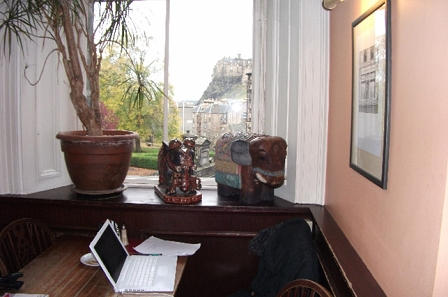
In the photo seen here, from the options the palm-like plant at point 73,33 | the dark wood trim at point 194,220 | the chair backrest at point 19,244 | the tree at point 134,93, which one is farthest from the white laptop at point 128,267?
the tree at point 134,93

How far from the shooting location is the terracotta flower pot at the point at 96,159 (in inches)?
93.4

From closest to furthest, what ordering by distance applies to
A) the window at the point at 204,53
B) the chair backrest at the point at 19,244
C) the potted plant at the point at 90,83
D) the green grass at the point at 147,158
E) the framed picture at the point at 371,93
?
the framed picture at the point at 371,93, the chair backrest at the point at 19,244, the potted plant at the point at 90,83, the window at the point at 204,53, the green grass at the point at 147,158

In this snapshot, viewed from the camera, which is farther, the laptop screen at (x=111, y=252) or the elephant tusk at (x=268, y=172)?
the elephant tusk at (x=268, y=172)

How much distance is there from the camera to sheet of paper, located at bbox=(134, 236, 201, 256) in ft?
6.74

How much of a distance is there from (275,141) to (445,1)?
1355 mm

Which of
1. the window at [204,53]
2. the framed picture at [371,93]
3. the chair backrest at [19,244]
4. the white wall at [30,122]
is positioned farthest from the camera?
the window at [204,53]

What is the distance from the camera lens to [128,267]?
1.85 meters

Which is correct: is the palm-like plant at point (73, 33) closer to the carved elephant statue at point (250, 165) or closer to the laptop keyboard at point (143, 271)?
the carved elephant statue at point (250, 165)

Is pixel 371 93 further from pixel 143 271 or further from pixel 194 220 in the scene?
pixel 194 220

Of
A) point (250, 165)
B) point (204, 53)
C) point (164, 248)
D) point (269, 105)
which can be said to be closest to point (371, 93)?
point (250, 165)

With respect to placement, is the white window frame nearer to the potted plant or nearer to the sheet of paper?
the potted plant

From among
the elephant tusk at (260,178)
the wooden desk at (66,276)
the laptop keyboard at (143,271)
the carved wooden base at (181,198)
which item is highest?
the elephant tusk at (260,178)

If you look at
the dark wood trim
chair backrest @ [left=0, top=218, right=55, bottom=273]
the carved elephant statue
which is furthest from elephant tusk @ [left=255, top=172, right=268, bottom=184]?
chair backrest @ [left=0, top=218, right=55, bottom=273]

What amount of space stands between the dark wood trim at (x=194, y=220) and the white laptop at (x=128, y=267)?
426 mm
